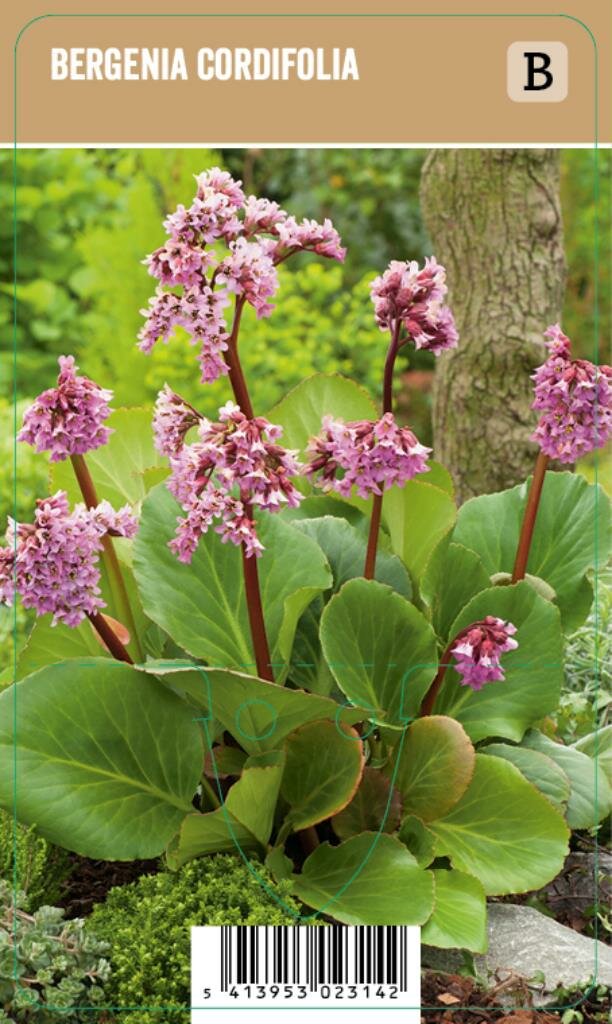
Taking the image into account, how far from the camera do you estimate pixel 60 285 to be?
6629mm

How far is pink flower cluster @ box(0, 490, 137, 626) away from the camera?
5.70 feet

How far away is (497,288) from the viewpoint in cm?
347

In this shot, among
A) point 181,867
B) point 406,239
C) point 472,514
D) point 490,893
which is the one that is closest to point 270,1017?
point 181,867

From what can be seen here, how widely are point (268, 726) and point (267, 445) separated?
0.49 meters

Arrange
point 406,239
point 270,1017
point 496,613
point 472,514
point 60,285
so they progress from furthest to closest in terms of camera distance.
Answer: point 406,239
point 60,285
point 472,514
point 496,613
point 270,1017

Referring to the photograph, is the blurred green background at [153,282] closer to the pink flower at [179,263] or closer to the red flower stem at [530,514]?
the red flower stem at [530,514]

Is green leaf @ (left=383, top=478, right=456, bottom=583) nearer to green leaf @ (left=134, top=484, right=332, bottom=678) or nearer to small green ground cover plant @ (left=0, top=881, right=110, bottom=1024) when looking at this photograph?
green leaf @ (left=134, top=484, right=332, bottom=678)

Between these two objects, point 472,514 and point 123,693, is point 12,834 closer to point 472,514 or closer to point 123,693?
point 123,693

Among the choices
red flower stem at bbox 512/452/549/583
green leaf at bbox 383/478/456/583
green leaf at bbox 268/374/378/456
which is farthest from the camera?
green leaf at bbox 268/374/378/456

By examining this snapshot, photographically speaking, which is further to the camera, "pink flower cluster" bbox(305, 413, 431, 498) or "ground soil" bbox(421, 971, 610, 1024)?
"ground soil" bbox(421, 971, 610, 1024)

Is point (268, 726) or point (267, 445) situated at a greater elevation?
point (267, 445)
